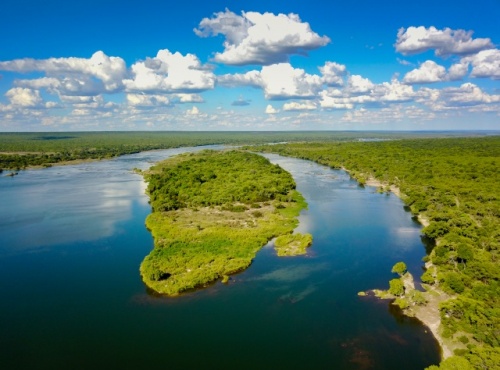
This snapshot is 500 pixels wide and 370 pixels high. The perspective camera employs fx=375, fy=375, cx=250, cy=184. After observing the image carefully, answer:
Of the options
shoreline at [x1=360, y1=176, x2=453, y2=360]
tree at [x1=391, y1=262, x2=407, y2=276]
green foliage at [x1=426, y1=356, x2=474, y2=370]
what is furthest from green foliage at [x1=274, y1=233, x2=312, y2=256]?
green foliage at [x1=426, y1=356, x2=474, y2=370]

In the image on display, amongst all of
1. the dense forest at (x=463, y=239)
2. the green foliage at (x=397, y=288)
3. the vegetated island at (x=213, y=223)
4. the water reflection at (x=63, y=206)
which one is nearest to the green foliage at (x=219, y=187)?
the vegetated island at (x=213, y=223)

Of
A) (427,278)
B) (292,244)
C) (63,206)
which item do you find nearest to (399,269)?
(427,278)

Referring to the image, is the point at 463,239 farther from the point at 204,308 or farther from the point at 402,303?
the point at 204,308

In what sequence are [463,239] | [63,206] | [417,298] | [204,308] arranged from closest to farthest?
1. [204,308]
2. [417,298]
3. [463,239]
4. [63,206]

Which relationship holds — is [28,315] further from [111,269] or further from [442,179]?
[442,179]

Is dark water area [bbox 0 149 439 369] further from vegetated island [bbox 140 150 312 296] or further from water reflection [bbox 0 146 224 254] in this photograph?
vegetated island [bbox 140 150 312 296]

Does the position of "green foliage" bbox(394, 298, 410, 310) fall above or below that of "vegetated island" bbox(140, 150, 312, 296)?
below

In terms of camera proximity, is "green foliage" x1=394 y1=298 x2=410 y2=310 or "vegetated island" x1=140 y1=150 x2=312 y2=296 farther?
"vegetated island" x1=140 y1=150 x2=312 y2=296

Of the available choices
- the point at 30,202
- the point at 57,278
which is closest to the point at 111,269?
the point at 57,278
